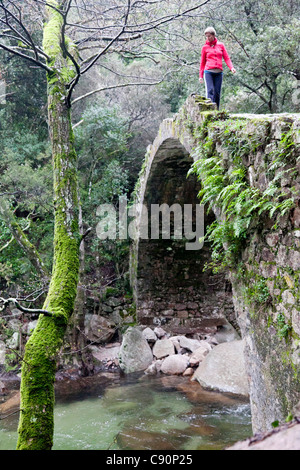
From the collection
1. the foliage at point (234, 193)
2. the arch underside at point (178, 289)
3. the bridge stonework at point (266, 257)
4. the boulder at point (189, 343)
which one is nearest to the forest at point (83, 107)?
the arch underside at point (178, 289)

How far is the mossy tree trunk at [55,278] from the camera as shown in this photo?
3.00 metres

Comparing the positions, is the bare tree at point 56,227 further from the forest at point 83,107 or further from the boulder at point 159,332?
the boulder at point 159,332

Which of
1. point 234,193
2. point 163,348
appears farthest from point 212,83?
point 163,348

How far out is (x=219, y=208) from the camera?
3371 mm

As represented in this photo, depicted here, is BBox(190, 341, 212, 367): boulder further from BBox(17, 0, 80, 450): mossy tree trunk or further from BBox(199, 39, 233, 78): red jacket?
BBox(199, 39, 233, 78): red jacket

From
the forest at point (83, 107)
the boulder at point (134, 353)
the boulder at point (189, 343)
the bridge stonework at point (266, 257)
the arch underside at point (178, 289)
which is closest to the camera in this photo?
the bridge stonework at point (266, 257)

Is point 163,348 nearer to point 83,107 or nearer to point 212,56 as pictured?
point 212,56

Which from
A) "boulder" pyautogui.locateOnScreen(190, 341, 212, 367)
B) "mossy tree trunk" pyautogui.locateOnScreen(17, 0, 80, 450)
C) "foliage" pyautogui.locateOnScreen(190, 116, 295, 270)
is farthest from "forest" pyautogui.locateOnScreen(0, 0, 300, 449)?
"boulder" pyautogui.locateOnScreen(190, 341, 212, 367)

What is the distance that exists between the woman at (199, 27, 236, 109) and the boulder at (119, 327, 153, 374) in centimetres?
570

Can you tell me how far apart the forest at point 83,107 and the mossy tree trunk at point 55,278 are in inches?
0.5

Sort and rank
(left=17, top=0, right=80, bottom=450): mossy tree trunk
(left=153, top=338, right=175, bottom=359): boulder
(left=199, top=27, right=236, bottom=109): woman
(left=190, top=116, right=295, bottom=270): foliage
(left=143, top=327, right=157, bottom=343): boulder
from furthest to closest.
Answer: (left=143, top=327, right=157, bottom=343): boulder → (left=153, top=338, right=175, bottom=359): boulder → (left=199, top=27, right=236, bottom=109): woman → (left=17, top=0, right=80, bottom=450): mossy tree trunk → (left=190, top=116, right=295, bottom=270): foliage

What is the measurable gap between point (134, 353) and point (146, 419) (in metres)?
2.73

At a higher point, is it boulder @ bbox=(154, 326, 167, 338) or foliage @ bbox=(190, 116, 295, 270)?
foliage @ bbox=(190, 116, 295, 270)

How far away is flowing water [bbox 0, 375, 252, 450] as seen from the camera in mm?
4738
